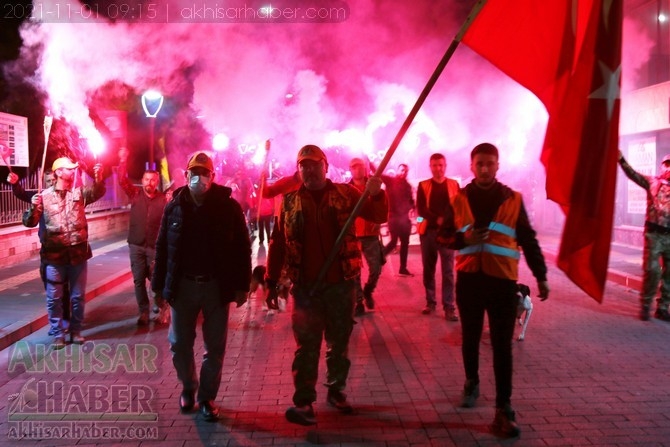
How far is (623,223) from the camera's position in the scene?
1480cm

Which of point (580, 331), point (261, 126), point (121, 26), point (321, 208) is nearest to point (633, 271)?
point (580, 331)

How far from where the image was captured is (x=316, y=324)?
171 inches

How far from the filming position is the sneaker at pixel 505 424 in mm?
3902

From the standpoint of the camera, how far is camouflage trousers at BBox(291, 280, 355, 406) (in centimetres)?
429

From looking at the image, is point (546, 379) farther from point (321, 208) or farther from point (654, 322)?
Answer: point (654, 322)

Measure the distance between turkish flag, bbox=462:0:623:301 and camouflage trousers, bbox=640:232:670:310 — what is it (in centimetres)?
433

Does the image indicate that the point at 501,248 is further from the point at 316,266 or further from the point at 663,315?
the point at 663,315

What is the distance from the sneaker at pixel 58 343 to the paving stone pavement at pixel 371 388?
0.11 m

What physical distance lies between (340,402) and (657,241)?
5.05m

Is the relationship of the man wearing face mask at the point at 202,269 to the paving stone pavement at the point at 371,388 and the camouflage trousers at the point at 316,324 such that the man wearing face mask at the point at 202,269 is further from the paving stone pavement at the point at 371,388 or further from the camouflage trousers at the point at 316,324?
the camouflage trousers at the point at 316,324

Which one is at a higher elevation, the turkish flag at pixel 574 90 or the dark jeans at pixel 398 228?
the turkish flag at pixel 574 90

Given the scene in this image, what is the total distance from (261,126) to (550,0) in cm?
1529

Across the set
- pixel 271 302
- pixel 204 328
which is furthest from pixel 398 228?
pixel 204 328

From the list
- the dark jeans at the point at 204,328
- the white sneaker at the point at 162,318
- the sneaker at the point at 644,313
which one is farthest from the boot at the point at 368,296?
the dark jeans at the point at 204,328
